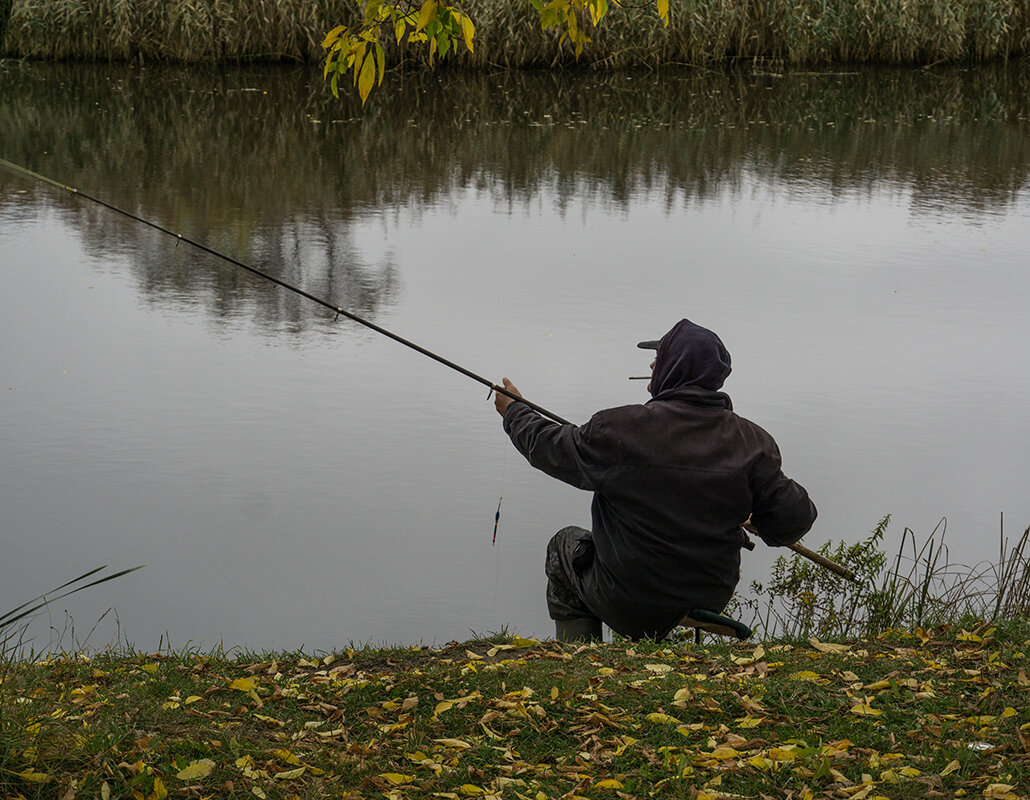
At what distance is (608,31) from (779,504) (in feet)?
52.0

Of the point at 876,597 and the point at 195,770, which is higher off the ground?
the point at 195,770

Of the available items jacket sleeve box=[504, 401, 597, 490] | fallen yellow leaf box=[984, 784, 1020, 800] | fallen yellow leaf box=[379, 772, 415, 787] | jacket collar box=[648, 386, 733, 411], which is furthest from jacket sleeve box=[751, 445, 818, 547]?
fallen yellow leaf box=[379, 772, 415, 787]

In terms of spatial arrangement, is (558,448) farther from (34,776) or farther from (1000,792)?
(34,776)

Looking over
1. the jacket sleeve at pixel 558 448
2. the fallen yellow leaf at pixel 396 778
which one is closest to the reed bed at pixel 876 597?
the jacket sleeve at pixel 558 448

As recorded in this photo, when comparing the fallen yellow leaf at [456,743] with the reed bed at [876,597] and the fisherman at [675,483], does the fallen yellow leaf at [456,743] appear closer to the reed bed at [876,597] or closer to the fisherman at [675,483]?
the fisherman at [675,483]

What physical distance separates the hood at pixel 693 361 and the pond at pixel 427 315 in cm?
161

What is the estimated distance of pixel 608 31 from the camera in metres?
18.9

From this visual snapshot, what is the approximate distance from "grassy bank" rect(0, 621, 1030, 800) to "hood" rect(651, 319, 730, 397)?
34.4 inches

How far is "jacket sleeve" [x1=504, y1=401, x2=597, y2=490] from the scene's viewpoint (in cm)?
414

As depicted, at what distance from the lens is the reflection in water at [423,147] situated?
35.3 ft

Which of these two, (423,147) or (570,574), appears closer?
(570,574)

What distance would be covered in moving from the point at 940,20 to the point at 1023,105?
2.79m

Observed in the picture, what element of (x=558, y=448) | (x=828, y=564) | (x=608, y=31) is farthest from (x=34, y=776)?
(x=608, y=31)

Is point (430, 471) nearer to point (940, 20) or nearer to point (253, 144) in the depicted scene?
point (253, 144)
